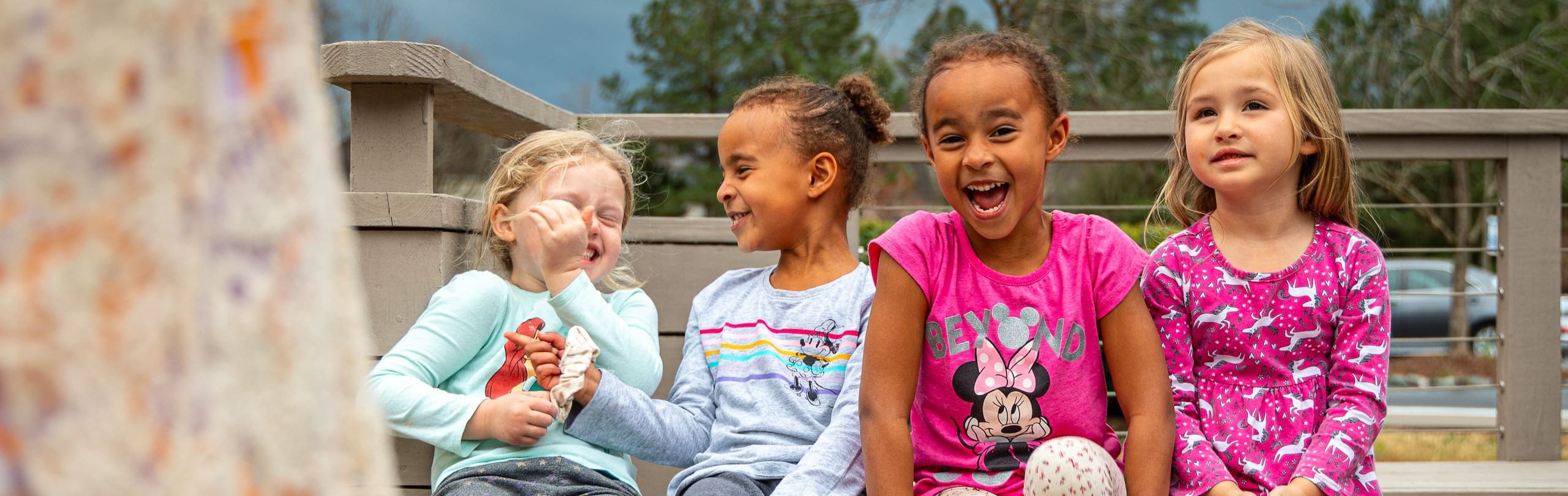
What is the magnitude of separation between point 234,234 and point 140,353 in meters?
0.07

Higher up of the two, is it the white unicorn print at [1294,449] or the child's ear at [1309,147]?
the child's ear at [1309,147]

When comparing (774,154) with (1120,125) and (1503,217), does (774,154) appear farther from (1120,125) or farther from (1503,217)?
(1503,217)

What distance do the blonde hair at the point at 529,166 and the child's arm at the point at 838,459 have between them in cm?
62

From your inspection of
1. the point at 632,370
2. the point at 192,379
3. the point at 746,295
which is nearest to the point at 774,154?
the point at 746,295

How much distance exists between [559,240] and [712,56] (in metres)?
11.4

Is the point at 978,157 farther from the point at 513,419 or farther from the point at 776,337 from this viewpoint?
the point at 513,419

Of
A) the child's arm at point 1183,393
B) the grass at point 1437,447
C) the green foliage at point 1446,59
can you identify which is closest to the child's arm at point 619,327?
the child's arm at point 1183,393

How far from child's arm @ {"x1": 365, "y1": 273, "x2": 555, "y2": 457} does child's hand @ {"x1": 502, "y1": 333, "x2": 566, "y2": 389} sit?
0.15 feet

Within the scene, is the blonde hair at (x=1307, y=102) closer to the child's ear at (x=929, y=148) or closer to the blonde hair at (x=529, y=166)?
the child's ear at (x=929, y=148)

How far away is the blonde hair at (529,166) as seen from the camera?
230cm

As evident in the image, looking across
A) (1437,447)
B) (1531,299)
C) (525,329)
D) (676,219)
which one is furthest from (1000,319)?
(1437,447)

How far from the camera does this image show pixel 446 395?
80.7 inches

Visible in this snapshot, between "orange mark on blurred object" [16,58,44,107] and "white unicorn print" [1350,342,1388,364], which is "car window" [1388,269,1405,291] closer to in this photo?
"white unicorn print" [1350,342,1388,364]

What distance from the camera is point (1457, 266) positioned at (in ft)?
37.8
